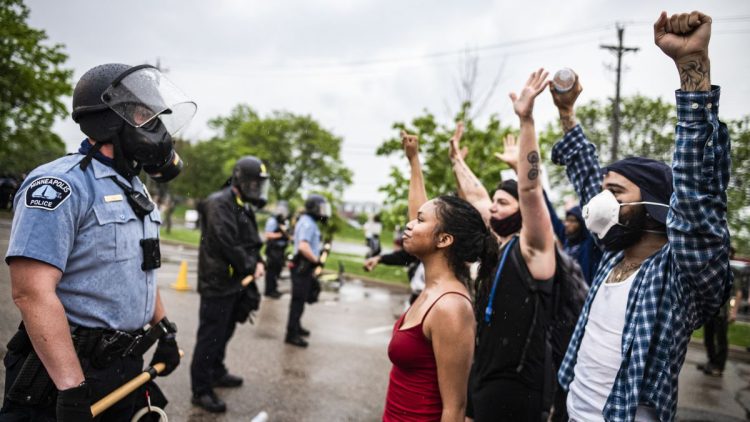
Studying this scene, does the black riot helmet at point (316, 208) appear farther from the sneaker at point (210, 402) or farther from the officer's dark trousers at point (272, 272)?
the officer's dark trousers at point (272, 272)

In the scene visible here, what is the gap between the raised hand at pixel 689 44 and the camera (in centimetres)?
144

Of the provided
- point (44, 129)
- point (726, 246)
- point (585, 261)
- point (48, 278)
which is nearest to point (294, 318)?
point (585, 261)

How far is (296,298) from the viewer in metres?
6.25

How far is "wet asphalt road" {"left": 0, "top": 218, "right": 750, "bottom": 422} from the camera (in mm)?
4016

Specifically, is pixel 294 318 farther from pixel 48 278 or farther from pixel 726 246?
pixel 726 246

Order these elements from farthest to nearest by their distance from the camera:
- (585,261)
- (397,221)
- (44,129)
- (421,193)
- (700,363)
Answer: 1. (44,129)
2. (397,221)
3. (700,363)
4. (585,261)
5. (421,193)

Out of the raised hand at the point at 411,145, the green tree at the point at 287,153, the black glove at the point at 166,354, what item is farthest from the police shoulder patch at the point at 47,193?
the green tree at the point at 287,153

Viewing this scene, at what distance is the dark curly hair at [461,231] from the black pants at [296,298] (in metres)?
4.32

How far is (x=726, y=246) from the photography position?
151cm

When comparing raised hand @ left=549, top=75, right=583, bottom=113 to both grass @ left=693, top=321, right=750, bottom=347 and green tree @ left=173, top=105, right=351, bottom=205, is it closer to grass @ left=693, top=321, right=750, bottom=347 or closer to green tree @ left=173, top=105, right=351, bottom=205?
grass @ left=693, top=321, right=750, bottom=347

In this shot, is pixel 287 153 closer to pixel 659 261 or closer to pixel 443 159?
pixel 443 159

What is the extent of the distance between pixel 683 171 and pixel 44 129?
17773 mm

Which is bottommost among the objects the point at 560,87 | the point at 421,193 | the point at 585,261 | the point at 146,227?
the point at 585,261

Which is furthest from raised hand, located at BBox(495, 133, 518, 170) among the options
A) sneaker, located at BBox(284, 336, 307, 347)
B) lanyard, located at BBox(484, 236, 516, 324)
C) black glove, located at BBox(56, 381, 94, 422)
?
sneaker, located at BBox(284, 336, 307, 347)
